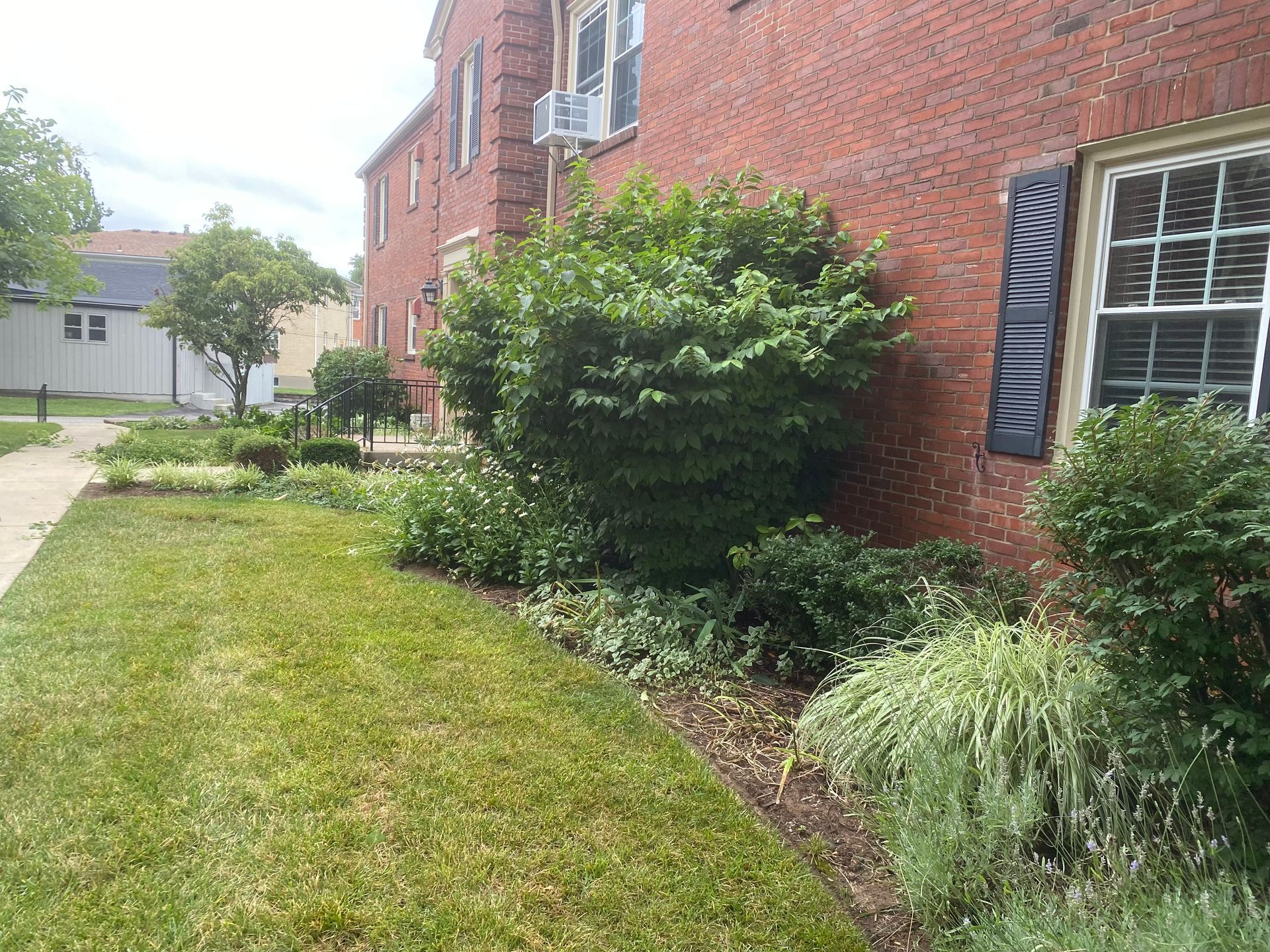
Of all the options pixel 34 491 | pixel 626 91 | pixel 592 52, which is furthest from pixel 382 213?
pixel 626 91

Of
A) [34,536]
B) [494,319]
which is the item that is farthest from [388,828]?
[34,536]

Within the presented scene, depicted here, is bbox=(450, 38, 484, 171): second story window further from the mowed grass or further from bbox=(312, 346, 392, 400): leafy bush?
the mowed grass

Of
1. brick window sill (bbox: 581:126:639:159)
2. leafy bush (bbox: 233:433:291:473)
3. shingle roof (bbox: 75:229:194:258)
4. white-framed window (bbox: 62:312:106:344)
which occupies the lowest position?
leafy bush (bbox: 233:433:291:473)

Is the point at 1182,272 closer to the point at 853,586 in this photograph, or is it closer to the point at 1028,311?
the point at 1028,311

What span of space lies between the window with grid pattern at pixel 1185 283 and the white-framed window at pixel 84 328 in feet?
99.6

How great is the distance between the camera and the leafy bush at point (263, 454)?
1129 cm

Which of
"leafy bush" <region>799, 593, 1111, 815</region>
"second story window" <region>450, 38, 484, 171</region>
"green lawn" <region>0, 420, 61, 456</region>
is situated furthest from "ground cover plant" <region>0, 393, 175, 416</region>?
"leafy bush" <region>799, 593, 1111, 815</region>

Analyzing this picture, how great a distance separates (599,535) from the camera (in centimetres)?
578

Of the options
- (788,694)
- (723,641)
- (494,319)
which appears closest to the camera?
(788,694)

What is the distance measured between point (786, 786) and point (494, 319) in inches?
154

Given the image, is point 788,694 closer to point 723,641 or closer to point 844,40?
point 723,641

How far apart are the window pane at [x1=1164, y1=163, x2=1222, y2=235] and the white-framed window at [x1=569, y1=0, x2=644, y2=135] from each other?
558 centimetres

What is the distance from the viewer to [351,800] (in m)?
→ 3.20

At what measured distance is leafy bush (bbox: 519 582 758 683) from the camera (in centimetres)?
453
